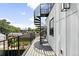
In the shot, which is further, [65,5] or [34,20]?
[34,20]

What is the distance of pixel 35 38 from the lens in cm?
794

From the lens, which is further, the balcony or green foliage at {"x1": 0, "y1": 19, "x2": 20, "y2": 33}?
green foliage at {"x1": 0, "y1": 19, "x2": 20, "y2": 33}

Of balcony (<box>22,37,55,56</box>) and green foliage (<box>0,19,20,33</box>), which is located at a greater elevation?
green foliage (<box>0,19,20,33</box>)

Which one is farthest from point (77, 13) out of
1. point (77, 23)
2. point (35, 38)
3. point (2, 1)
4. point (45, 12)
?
point (35, 38)

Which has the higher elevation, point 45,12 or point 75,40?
point 45,12

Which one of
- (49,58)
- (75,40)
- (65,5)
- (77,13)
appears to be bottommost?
(49,58)

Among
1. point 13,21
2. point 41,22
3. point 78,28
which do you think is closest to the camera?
point 78,28

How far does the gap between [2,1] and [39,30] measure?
4942mm

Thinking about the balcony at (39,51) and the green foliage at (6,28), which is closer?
the balcony at (39,51)

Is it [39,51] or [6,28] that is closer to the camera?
[39,51]

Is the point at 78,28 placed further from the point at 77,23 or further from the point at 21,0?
the point at 21,0

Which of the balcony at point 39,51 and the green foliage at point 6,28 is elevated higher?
the green foliage at point 6,28

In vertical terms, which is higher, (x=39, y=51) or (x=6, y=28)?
(x=6, y=28)

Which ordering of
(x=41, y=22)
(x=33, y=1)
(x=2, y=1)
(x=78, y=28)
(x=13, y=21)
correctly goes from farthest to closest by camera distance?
(x=41, y=22) < (x=13, y=21) < (x=33, y=1) < (x=2, y=1) < (x=78, y=28)
